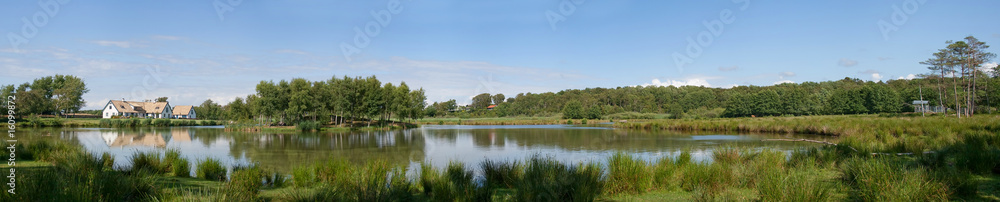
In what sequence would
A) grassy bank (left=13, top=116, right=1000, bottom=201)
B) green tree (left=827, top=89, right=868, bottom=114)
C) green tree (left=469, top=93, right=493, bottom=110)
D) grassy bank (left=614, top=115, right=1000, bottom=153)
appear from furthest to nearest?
green tree (left=469, top=93, right=493, bottom=110)
green tree (left=827, top=89, right=868, bottom=114)
grassy bank (left=614, top=115, right=1000, bottom=153)
grassy bank (left=13, top=116, right=1000, bottom=201)

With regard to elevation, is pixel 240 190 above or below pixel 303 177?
above

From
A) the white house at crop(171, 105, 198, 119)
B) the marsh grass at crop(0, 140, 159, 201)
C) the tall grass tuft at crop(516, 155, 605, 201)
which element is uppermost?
the white house at crop(171, 105, 198, 119)

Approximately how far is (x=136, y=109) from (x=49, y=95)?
1859 cm

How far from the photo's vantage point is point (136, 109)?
75.6 m

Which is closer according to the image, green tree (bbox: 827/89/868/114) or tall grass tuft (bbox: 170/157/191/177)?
tall grass tuft (bbox: 170/157/191/177)

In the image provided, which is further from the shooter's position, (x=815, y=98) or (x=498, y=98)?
(x=498, y=98)

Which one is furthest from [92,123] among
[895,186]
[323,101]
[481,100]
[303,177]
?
[481,100]

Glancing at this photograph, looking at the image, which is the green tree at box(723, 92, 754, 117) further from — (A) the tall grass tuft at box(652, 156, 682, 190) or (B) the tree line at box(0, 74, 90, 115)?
(B) the tree line at box(0, 74, 90, 115)

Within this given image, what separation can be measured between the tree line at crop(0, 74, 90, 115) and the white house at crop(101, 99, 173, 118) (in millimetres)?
8176

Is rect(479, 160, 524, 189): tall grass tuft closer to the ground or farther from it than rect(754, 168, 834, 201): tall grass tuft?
closer to the ground

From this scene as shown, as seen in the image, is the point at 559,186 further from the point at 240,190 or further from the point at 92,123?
the point at 92,123

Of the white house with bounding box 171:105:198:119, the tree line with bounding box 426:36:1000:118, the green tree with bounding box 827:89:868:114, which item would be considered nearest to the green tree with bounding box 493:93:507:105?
the tree line with bounding box 426:36:1000:118

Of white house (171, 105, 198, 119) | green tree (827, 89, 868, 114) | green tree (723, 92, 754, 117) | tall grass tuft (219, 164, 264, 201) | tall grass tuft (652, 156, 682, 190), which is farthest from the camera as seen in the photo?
white house (171, 105, 198, 119)

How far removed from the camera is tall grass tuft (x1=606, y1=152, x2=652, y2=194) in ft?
23.8
